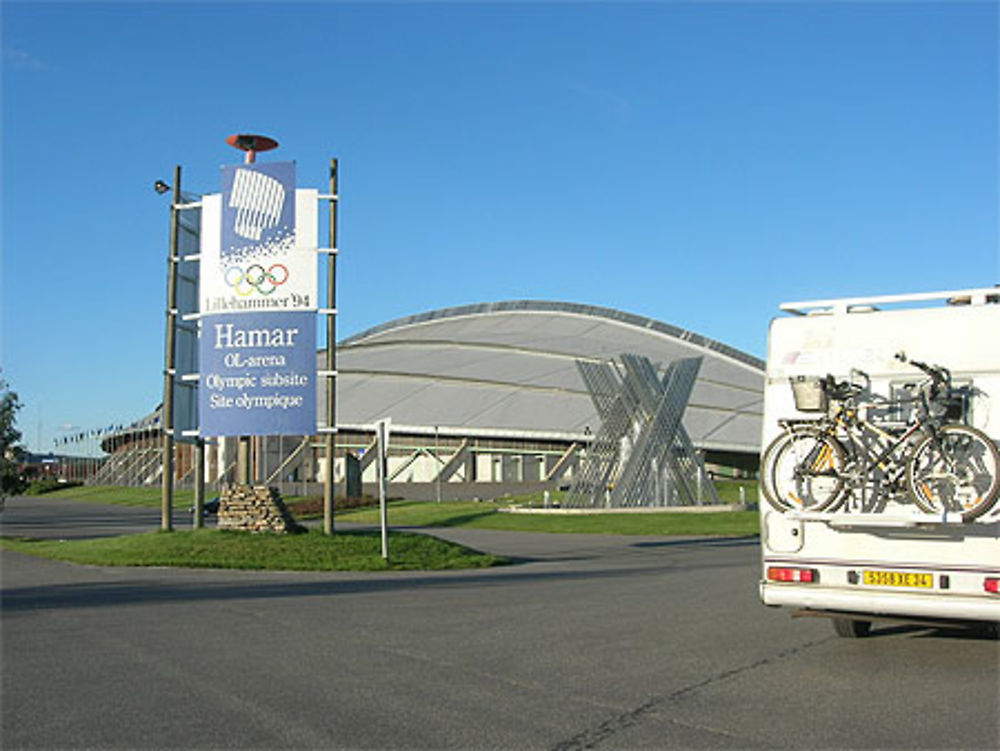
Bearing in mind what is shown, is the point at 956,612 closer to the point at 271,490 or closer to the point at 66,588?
the point at 66,588

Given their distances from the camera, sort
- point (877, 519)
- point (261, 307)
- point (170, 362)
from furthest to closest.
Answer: point (170, 362), point (261, 307), point (877, 519)

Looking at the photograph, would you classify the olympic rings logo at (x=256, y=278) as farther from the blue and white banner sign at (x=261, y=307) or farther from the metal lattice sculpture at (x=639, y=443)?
the metal lattice sculpture at (x=639, y=443)

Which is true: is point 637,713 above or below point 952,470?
below

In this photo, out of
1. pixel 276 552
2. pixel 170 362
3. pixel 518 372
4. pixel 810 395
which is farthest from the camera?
pixel 518 372

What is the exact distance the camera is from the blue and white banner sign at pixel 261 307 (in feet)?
82.0

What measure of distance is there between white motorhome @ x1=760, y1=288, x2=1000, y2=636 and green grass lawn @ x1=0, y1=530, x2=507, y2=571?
13149 mm

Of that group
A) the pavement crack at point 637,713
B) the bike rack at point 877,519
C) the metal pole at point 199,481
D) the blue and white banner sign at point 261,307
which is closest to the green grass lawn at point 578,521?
the metal pole at point 199,481

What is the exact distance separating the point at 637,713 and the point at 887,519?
125 inches

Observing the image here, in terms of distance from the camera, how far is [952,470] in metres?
9.47

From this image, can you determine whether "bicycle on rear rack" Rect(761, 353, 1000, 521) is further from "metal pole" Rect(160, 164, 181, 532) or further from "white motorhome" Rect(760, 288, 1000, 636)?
"metal pole" Rect(160, 164, 181, 532)

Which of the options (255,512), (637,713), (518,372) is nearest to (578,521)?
(255,512)

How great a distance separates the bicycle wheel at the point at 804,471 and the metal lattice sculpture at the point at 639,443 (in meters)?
33.9

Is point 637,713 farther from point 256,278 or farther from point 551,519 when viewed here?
point 551,519

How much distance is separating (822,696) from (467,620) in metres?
5.60
